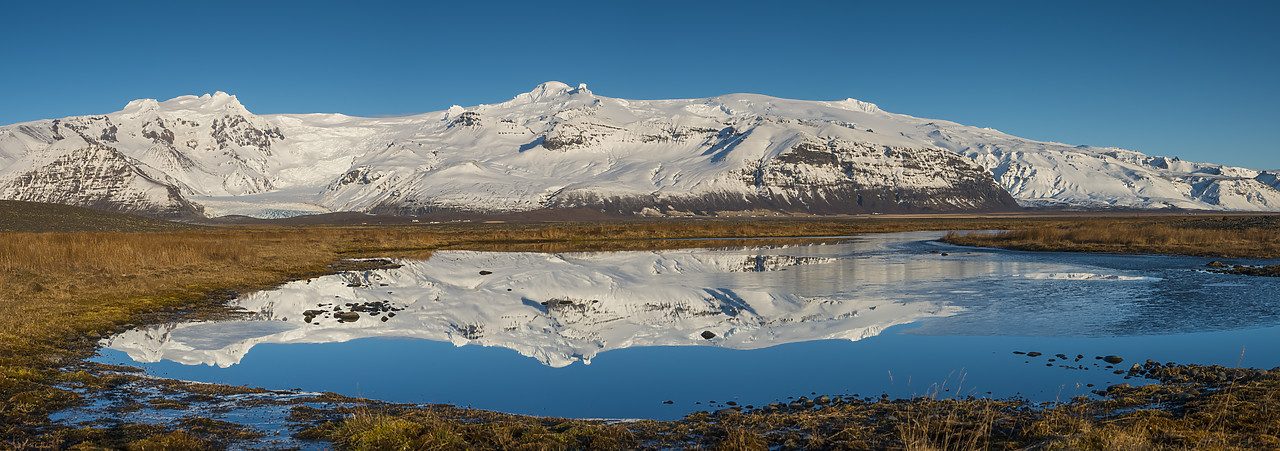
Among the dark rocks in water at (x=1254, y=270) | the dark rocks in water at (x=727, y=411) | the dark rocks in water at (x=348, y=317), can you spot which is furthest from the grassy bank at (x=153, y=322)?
the dark rocks in water at (x=1254, y=270)

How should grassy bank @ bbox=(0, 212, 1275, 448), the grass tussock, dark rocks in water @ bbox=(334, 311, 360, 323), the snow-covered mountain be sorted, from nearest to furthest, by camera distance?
grassy bank @ bbox=(0, 212, 1275, 448) < the snow-covered mountain < dark rocks in water @ bbox=(334, 311, 360, 323) < the grass tussock

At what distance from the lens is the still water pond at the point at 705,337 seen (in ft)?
44.7

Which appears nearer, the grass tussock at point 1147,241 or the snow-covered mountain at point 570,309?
the snow-covered mountain at point 570,309

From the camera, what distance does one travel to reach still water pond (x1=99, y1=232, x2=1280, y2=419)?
44.7 feet

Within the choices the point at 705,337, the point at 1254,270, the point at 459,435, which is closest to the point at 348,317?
the point at 705,337

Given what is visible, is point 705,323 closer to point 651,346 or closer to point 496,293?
point 651,346

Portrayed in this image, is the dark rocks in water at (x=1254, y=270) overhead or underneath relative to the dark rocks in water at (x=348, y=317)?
overhead

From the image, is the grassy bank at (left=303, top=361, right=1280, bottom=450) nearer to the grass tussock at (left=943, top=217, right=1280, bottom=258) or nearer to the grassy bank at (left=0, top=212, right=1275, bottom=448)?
the grassy bank at (left=0, top=212, right=1275, bottom=448)

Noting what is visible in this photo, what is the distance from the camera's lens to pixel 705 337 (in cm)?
1930

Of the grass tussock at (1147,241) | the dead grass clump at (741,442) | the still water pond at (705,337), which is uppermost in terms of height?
the grass tussock at (1147,241)

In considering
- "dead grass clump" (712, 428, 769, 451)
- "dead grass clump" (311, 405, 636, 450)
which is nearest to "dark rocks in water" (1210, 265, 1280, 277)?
"dead grass clump" (712, 428, 769, 451)

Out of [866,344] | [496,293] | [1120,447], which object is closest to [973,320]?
[866,344]

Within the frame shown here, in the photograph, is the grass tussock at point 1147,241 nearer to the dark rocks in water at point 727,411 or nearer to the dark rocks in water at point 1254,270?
the dark rocks in water at point 1254,270

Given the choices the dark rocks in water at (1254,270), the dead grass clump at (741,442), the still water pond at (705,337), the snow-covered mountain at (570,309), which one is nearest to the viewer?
the dead grass clump at (741,442)
